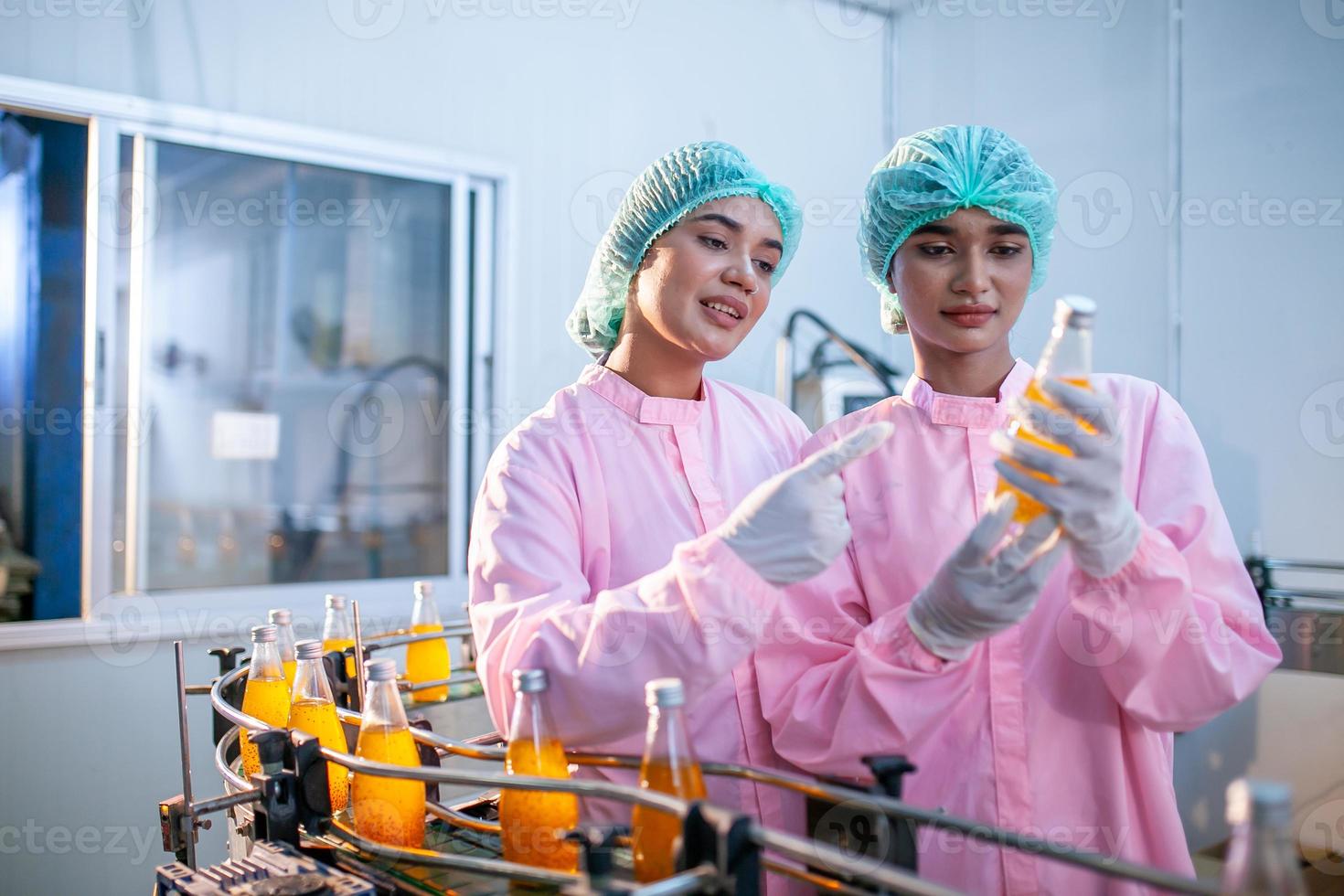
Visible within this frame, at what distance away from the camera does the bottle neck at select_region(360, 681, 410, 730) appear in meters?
1.18

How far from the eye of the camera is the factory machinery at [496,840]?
717mm

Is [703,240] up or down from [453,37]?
down

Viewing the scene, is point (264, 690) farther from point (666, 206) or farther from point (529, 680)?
point (666, 206)

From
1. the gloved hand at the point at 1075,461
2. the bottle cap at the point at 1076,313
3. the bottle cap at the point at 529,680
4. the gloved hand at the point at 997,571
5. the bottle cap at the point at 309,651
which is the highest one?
the bottle cap at the point at 1076,313

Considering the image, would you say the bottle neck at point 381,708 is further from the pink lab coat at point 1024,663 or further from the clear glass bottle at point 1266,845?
the clear glass bottle at point 1266,845

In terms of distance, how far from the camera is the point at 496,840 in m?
1.17

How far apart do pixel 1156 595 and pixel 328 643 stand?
132 cm

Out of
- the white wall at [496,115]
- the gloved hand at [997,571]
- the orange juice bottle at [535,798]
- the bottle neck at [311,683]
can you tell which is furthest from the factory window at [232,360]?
the gloved hand at [997,571]

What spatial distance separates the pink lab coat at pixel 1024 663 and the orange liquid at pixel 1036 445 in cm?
14

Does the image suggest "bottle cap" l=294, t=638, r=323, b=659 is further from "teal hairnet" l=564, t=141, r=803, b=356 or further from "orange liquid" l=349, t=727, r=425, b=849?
"teal hairnet" l=564, t=141, r=803, b=356

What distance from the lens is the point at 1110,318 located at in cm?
366

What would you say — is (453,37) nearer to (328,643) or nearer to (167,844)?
(328,643)

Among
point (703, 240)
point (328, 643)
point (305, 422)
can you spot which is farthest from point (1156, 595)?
point (305, 422)

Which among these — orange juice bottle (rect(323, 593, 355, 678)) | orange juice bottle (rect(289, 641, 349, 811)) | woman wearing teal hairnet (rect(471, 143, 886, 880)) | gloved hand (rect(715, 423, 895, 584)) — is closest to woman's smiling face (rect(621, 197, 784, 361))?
woman wearing teal hairnet (rect(471, 143, 886, 880))
